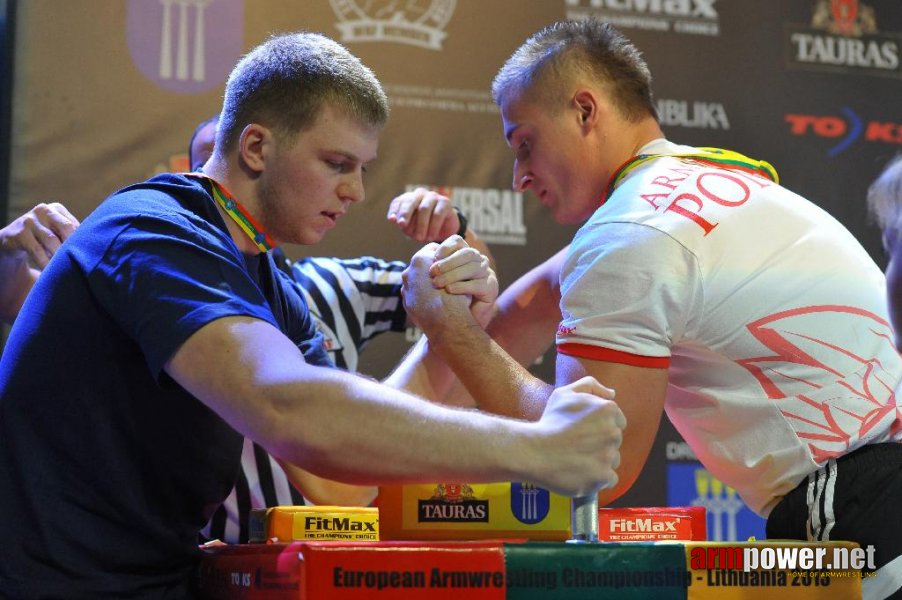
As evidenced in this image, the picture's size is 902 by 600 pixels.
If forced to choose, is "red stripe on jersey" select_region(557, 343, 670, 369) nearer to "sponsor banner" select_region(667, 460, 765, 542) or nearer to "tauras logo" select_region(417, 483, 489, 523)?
"tauras logo" select_region(417, 483, 489, 523)

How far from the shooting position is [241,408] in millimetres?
1021

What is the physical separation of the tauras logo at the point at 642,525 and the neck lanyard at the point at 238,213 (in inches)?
25.6

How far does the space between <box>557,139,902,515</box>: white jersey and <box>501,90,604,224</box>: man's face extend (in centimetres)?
36

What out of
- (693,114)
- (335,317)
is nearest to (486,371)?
(335,317)

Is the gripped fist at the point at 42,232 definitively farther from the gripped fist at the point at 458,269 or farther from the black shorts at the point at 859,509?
the black shorts at the point at 859,509

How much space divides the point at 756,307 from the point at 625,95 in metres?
0.63

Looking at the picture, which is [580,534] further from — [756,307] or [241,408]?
[756,307]

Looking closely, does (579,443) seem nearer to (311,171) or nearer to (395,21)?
(311,171)

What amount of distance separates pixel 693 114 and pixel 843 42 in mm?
589

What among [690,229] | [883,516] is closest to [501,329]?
[690,229]

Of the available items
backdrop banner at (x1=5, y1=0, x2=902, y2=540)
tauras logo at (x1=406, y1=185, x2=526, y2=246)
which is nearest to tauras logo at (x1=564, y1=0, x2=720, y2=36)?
backdrop banner at (x1=5, y1=0, x2=902, y2=540)

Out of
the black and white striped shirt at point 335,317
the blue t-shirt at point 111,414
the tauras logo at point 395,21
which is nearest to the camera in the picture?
the blue t-shirt at point 111,414

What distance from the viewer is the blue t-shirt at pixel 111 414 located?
1120 mm

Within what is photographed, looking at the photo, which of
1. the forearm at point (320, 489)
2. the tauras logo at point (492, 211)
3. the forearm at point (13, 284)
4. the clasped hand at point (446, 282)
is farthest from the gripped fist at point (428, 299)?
the tauras logo at point (492, 211)
